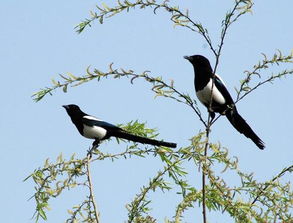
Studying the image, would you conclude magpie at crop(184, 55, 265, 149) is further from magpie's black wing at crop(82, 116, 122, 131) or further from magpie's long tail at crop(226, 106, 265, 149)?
magpie's black wing at crop(82, 116, 122, 131)

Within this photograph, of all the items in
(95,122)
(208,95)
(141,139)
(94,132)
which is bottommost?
(141,139)

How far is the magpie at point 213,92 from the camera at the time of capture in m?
5.28

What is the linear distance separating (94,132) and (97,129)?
0.04 m

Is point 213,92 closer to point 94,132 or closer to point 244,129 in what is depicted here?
point 244,129

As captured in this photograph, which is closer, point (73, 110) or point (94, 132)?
point (94, 132)

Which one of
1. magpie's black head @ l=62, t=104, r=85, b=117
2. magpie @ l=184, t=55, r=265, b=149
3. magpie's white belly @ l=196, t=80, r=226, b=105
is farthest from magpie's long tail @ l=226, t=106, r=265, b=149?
magpie's black head @ l=62, t=104, r=85, b=117

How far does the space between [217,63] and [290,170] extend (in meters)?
0.79

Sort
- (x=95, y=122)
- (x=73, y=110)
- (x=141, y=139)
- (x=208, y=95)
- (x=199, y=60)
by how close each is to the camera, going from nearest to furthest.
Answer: (x=141, y=139) < (x=208, y=95) < (x=199, y=60) < (x=95, y=122) < (x=73, y=110)

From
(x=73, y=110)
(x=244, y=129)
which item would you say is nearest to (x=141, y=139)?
(x=244, y=129)

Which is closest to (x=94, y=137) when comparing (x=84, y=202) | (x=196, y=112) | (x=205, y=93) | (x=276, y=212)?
(x=205, y=93)

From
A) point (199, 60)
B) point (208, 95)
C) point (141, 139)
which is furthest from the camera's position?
point (199, 60)


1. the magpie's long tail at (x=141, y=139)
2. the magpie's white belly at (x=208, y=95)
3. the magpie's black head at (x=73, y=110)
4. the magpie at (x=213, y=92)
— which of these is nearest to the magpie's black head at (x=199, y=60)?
the magpie at (x=213, y=92)

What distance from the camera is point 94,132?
215 inches

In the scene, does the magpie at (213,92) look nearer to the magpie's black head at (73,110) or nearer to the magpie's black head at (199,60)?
the magpie's black head at (199,60)
